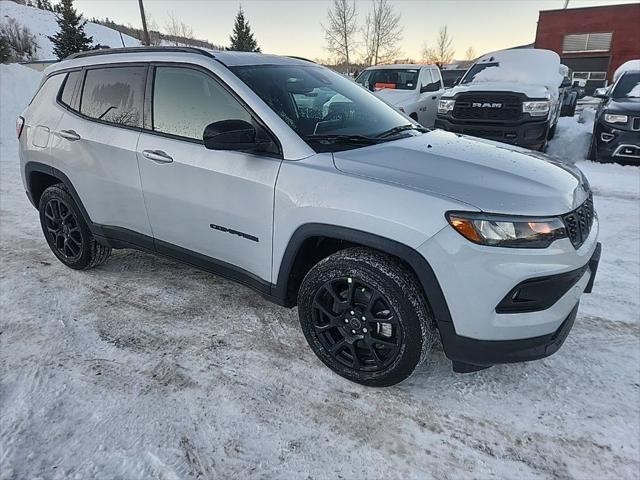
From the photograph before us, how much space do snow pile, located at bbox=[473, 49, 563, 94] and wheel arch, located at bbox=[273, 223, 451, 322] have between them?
26.4 ft

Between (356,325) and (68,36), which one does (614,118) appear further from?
(68,36)

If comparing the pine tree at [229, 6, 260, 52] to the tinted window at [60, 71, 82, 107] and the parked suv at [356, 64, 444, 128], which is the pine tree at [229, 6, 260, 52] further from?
the tinted window at [60, 71, 82, 107]

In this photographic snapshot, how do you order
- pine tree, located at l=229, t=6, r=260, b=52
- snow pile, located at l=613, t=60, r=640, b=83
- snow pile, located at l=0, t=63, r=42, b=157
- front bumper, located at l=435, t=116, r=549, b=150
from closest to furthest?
front bumper, located at l=435, t=116, r=549, b=150 → snow pile, located at l=613, t=60, r=640, b=83 → snow pile, located at l=0, t=63, r=42, b=157 → pine tree, located at l=229, t=6, r=260, b=52

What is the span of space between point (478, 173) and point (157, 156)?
2052mm

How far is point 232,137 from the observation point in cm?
236

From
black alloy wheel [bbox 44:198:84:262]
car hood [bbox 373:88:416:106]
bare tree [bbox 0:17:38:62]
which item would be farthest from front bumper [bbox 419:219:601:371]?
bare tree [bbox 0:17:38:62]

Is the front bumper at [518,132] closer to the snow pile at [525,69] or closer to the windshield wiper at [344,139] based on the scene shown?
the snow pile at [525,69]

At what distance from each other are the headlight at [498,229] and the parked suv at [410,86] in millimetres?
7843

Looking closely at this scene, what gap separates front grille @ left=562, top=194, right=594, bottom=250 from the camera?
6.87 ft

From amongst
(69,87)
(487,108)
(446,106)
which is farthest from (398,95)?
(69,87)

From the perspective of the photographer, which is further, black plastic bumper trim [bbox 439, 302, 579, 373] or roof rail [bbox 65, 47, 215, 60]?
roof rail [bbox 65, 47, 215, 60]

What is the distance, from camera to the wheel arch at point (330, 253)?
2.07 meters

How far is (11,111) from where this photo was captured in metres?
11.4

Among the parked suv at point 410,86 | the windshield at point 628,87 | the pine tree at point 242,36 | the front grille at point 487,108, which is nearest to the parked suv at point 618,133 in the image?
the windshield at point 628,87
